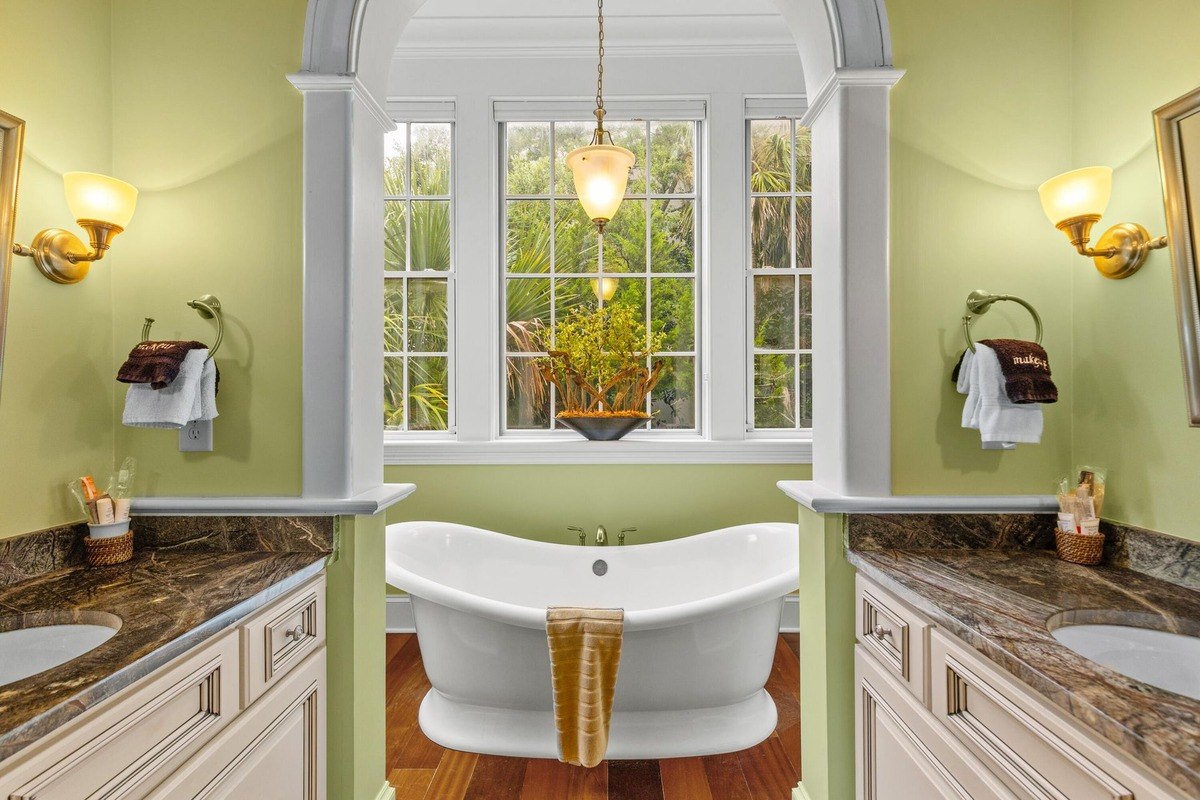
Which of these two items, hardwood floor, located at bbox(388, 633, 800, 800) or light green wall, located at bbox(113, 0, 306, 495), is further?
hardwood floor, located at bbox(388, 633, 800, 800)

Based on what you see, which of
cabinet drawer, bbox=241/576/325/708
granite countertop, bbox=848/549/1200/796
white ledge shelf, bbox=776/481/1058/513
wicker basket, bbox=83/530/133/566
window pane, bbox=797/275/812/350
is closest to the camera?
granite countertop, bbox=848/549/1200/796

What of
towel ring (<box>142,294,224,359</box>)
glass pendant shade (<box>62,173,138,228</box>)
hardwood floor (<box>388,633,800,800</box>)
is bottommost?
hardwood floor (<box>388,633,800,800</box>)

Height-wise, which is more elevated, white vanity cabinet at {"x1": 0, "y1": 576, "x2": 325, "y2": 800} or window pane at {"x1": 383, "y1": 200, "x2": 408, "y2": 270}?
window pane at {"x1": 383, "y1": 200, "x2": 408, "y2": 270}

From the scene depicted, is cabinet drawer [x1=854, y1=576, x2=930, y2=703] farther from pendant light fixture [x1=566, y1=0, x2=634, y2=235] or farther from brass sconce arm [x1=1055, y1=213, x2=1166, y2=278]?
pendant light fixture [x1=566, y1=0, x2=634, y2=235]

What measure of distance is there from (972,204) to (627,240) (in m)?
1.96

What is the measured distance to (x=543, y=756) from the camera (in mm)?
2113

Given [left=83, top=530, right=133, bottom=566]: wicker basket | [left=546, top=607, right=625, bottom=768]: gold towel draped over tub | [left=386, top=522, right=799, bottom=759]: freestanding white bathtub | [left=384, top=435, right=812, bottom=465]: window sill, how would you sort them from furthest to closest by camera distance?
[left=384, top=435, right=812, bottom=465]: window sill, [left=386, top=522, right=799, bottom=759]: freestanding white bathtub, [left=546, top=607, right=625, bottom=768]: gold towel draped over tub, [left=83, top=530, right=133, bottom=566]: wicker basket

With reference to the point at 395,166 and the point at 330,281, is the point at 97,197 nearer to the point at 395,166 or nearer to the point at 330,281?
the point at 330,281

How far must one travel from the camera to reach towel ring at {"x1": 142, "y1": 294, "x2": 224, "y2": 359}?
1.60 metres

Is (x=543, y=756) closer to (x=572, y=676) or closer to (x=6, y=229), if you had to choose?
(x=572, y=676)

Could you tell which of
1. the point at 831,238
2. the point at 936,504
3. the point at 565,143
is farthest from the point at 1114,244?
the point at 565,143

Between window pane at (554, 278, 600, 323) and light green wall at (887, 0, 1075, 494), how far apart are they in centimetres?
192

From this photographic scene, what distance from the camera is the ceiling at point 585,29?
9.76ft

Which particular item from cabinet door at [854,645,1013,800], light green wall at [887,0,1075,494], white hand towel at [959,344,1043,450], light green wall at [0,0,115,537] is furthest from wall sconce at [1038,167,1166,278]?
light green wall at [0,0,115,537]
